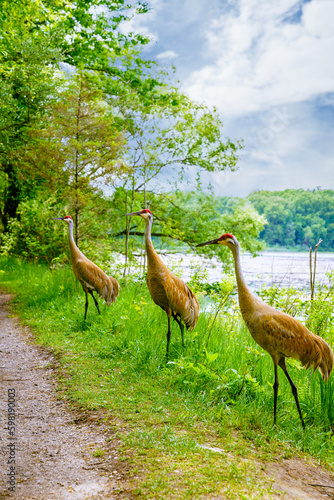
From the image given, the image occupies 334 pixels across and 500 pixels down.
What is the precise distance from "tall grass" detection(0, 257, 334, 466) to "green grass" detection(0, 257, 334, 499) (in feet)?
0.04

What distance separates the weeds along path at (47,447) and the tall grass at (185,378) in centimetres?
27

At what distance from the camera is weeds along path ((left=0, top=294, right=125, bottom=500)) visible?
260cm

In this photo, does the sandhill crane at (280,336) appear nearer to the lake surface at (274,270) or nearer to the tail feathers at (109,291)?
the lake surface at (274,270)

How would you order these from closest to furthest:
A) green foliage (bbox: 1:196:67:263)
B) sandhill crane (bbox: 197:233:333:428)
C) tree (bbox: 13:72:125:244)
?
sandhill crane (bbox: 197:233:333:428), tree (bbox: 13:72:125:244), green foliage (bbox: 1:196:67:263)

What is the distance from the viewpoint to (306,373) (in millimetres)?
4605

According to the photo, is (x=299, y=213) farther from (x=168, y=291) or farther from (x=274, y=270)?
(x=168, y=291)

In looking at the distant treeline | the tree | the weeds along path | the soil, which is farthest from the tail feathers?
the distant treeline

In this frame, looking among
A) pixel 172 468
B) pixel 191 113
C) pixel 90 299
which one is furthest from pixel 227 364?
pixel 191 113

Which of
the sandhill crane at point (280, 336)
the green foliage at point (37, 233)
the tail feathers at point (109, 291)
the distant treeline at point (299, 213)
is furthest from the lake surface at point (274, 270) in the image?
the green foliage at point (37, 233)

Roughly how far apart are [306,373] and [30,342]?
3.91 m

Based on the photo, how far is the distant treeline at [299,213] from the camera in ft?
38.1

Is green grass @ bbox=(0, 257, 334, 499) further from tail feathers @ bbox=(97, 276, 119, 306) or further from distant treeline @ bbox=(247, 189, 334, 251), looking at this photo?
distant treeline @ bbox=(247, 189, 334, 251)

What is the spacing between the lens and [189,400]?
12.7 ft

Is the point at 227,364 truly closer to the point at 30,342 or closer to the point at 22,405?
the point at 22,405
